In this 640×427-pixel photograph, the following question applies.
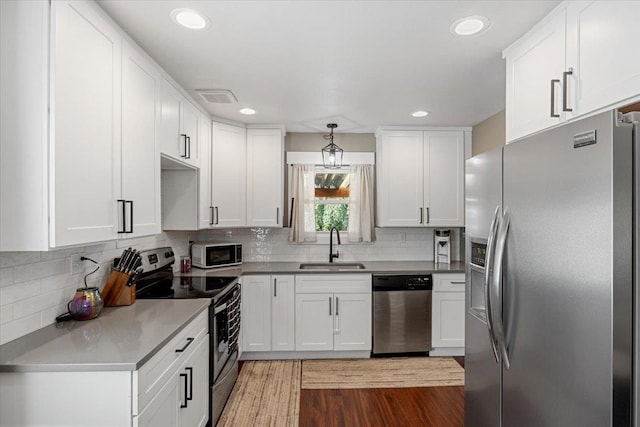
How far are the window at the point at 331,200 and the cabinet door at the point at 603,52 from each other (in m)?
2.86

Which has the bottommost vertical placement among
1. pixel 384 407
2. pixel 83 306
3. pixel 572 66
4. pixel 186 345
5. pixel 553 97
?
pixel 384 407

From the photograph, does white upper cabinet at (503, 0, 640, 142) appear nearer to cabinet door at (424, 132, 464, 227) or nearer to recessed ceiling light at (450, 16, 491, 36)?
recessed ceiling light at (450, 16, 491, 36)

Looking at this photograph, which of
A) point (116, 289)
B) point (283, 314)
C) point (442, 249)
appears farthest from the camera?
point (442, 249)

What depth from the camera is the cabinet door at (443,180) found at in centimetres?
388

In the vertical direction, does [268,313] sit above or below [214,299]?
below

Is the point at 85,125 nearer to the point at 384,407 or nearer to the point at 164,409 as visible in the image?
the point at 164,409

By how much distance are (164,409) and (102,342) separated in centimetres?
43

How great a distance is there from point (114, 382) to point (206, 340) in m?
1.00

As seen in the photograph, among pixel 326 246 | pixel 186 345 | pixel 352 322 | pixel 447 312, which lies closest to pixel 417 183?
pixel 326 246

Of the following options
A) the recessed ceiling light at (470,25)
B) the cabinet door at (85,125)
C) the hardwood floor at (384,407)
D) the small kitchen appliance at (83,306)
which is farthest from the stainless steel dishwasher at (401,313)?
the cabinet door at (85,125)

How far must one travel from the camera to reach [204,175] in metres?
3.33

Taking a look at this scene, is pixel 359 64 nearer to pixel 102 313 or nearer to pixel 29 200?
pixel 29 200

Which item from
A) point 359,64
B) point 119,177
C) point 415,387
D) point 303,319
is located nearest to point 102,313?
point 119,177

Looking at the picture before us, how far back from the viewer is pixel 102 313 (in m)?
1.97
